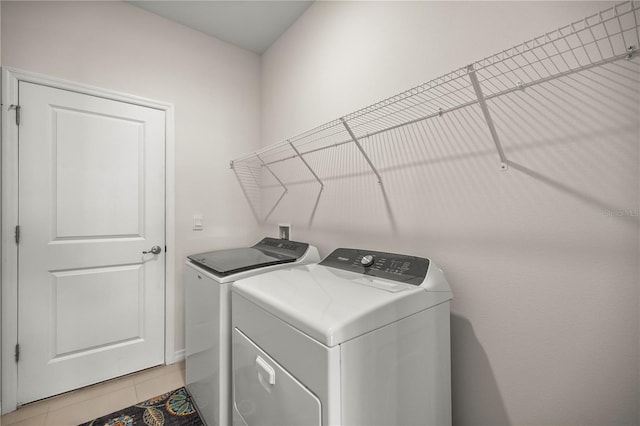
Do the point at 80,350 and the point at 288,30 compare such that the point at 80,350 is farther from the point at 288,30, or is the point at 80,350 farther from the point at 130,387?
the point at 288,30

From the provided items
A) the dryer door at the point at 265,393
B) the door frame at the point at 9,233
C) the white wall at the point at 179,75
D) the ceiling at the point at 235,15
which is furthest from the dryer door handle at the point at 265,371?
the ceiling at the point at 235,15

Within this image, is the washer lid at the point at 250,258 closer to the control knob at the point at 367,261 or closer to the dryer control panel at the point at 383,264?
the dryer control panel at the point at 383,264

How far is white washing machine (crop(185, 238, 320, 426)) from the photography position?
1.40 metres

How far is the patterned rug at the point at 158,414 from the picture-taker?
5.40 feet

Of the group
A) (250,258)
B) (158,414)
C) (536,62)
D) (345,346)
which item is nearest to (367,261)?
(345,346)

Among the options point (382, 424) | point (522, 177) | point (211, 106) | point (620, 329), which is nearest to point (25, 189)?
point (211, 106)

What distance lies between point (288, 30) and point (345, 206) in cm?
180

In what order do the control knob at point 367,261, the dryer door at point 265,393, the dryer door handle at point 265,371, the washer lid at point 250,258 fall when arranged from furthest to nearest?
the washer lid at point 250,258, the control knob at point 367,261, the dryer door handle at point 265,371, the dryer door at point 265,393

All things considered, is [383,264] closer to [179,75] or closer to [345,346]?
[345,346]

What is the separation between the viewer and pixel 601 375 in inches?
35.1

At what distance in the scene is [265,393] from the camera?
41.1 inches

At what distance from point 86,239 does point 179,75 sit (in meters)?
1.57

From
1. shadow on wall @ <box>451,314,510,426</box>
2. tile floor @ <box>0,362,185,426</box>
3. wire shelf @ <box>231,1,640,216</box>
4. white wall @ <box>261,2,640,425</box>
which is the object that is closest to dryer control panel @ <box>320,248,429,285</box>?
white wall @ <box>261,2,640,425</box>

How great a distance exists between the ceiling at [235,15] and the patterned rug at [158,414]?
3.02 m
